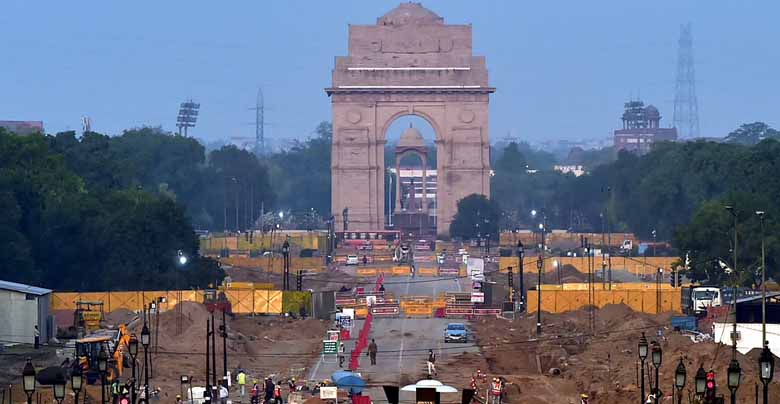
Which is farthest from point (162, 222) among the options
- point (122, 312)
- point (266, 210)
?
point (266, 210)

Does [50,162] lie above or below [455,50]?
below

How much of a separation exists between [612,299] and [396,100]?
70.8 metres

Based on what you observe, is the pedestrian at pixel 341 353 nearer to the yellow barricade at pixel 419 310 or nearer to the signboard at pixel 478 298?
the yellow barricade at pixel 419 310

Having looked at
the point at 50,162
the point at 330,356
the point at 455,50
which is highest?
the point at 455,50

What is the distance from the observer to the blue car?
6981cm

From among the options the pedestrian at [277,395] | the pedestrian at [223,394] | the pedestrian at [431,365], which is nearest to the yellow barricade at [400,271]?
the pedestrian at [431,365]

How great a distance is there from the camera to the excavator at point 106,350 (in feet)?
181

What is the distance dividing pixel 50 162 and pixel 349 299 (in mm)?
21611

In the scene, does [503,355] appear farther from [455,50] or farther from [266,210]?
[266,210]

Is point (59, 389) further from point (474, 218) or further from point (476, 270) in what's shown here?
point (474, 218)

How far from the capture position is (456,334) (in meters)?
70.1

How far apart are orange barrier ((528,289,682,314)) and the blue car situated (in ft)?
28.8

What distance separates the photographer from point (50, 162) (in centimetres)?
10138

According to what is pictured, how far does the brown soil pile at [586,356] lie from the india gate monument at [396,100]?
70038 mm
